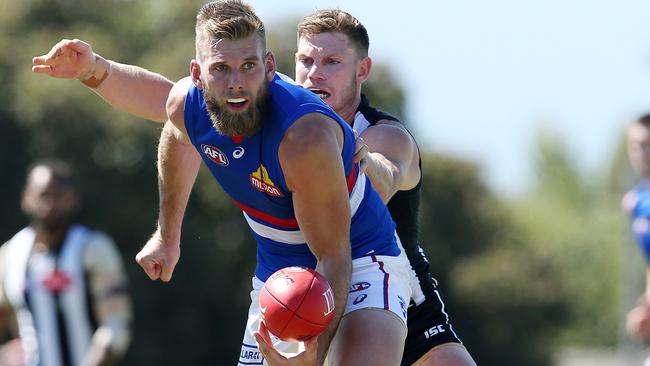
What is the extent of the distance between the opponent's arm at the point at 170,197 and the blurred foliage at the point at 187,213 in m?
21.5

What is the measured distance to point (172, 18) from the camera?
3547cm

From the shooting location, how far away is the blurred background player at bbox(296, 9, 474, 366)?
7.73m

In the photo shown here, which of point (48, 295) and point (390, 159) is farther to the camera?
point (48, 295)

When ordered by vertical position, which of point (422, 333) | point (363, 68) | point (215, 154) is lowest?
point (422, 333)

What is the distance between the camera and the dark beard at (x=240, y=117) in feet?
21.0

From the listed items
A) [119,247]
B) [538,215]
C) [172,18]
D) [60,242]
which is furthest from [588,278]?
[60,242]

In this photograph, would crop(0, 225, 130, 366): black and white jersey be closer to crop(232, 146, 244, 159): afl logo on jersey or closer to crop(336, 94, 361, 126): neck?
crop(336, 94, 361, 126): neck

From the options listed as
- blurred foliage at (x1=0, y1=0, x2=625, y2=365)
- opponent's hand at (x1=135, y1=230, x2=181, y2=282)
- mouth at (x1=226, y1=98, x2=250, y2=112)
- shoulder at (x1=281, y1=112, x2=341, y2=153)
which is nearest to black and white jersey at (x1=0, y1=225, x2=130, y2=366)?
opponent's hand at (x1=135, y1=230, x2=181, y2=282)

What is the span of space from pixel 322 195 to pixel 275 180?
0.29m

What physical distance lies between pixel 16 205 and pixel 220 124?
2346 centimetres

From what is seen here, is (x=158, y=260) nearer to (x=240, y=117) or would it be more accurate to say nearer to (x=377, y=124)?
(x=240, y=117)

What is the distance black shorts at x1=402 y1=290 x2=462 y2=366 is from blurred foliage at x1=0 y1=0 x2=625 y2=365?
21.4m

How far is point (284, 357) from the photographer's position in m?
6.27

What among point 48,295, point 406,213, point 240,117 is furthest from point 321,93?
point 48,295
